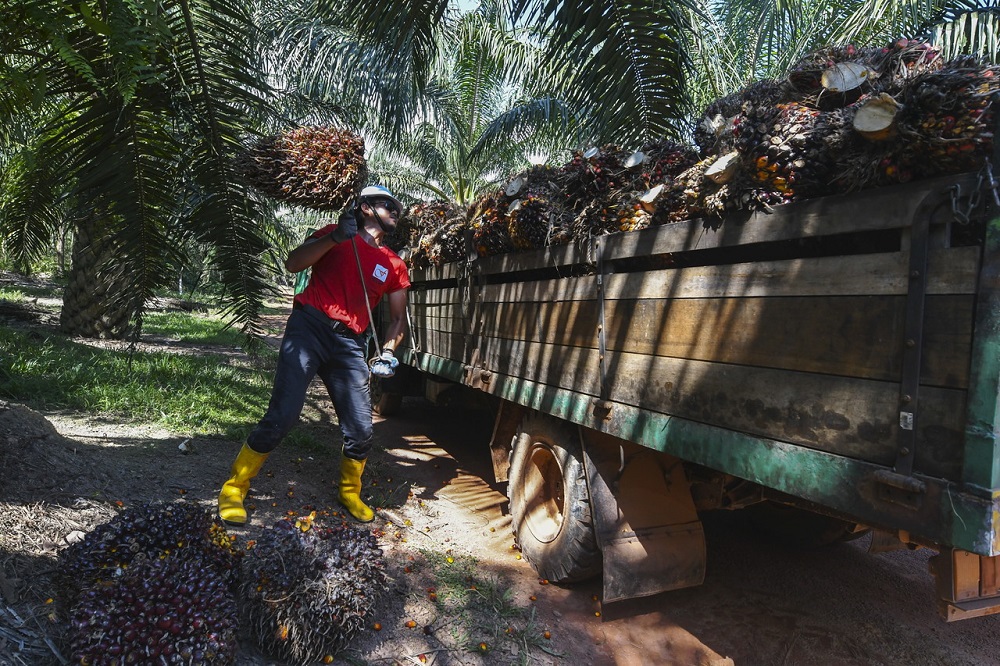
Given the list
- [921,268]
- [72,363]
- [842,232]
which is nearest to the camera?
[921,268]

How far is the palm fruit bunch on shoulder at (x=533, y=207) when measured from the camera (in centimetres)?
335

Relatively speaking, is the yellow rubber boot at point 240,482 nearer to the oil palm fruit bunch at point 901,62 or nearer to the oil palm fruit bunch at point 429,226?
the oil palm fruit bunch at point 429,226

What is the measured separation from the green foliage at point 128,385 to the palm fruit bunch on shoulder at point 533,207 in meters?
2.84

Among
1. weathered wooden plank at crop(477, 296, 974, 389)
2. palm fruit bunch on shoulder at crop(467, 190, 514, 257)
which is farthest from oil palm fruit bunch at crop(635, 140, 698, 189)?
palm fruit bunch on shoulder at crop(467, 190, 514, 257)

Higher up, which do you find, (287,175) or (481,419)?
(287,175)

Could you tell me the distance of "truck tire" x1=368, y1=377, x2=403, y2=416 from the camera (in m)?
6.96

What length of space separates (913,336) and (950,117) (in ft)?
1.86

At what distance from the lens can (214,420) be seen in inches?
209

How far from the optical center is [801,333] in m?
1.92

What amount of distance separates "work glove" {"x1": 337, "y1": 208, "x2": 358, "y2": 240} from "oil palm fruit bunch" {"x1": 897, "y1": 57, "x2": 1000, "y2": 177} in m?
2.63

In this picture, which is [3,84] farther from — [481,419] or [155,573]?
[481,419]

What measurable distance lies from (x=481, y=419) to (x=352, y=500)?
338cm

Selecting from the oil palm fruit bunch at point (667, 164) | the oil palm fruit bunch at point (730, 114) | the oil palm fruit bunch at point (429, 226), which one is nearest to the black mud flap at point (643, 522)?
the oil palm fruit bunch at point (667, 164)

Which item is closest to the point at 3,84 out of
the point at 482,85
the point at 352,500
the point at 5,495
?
the point at 5,495
